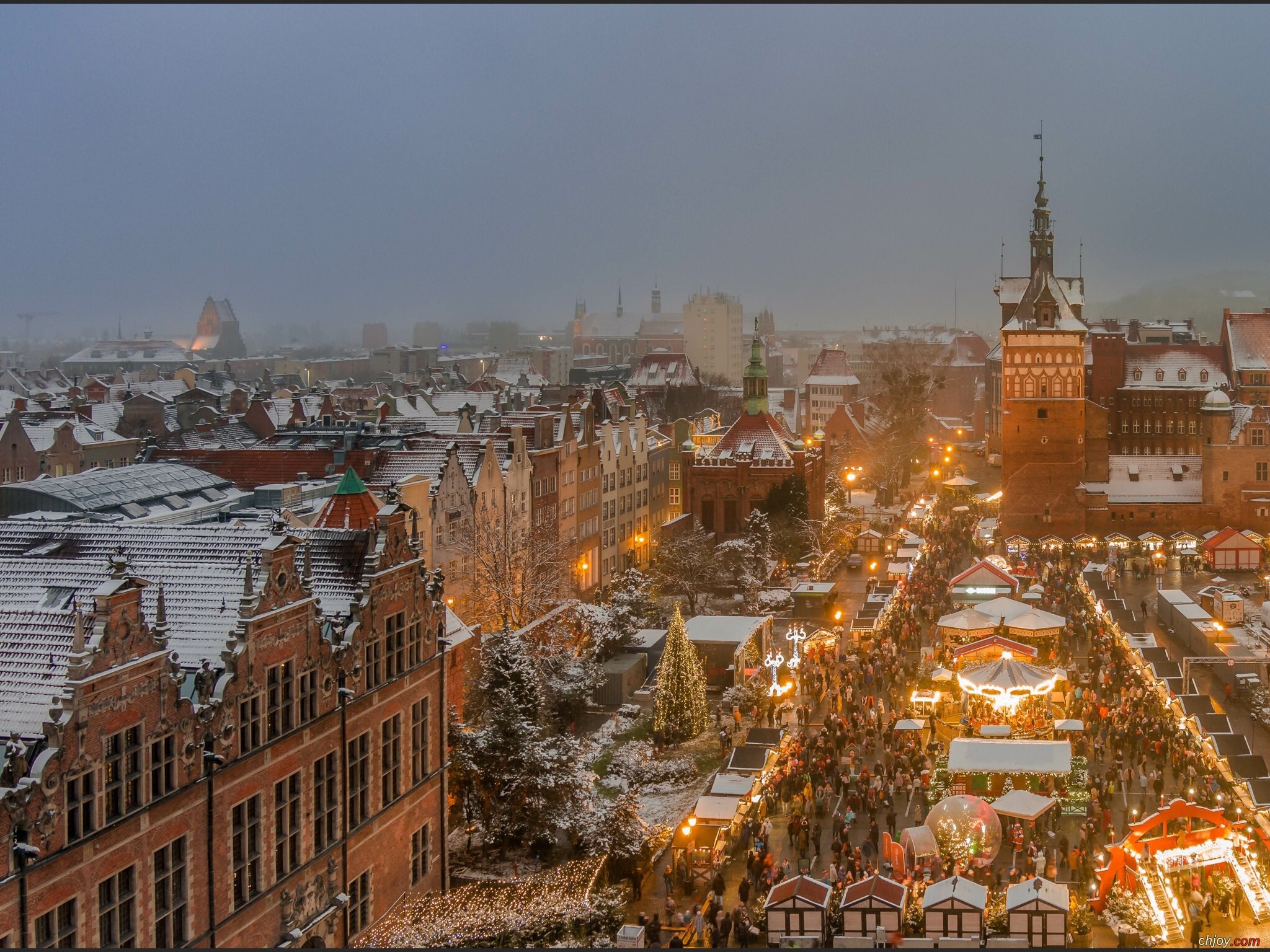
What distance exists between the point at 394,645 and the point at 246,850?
538 cm

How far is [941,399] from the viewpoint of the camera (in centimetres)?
16525

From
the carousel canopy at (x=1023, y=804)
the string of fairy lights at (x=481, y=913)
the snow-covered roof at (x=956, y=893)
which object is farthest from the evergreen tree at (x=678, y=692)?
the snow-covered roof at (x=956, y=893)

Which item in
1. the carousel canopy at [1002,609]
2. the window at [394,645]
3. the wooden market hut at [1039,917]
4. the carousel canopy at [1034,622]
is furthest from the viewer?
the carousel canopy at [1002,609]

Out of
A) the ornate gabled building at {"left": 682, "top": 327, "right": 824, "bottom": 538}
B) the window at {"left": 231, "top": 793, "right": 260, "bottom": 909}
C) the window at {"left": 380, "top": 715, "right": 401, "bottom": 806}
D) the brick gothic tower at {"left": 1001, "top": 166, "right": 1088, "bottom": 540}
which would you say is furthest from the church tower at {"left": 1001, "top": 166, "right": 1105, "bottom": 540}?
the window at {"left": 231, "top": 793, "right": 260, "bottom": 909}

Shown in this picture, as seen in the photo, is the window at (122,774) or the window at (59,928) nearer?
the window at (59,928)

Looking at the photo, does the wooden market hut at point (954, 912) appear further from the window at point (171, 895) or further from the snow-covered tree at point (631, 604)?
the snow-covered tree at point (631, 604)

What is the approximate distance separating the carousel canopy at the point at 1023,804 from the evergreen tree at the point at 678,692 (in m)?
9.07

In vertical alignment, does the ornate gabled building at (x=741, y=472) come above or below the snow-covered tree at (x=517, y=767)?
above

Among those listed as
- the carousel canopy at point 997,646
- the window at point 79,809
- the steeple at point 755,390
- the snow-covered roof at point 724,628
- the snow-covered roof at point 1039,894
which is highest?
the steeple at point 755,390

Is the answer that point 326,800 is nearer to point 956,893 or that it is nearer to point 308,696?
point 308,696

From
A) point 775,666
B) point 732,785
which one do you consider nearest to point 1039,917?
point 732,785

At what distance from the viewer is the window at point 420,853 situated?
2414 cm

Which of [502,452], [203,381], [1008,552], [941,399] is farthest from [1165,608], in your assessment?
[941,399]

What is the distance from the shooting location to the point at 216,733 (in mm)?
18375
